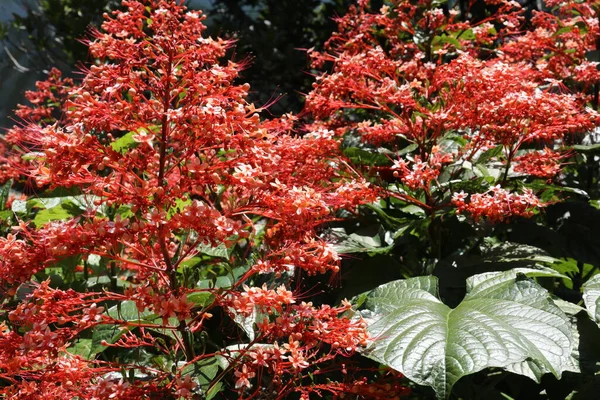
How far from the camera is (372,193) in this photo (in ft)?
5.90

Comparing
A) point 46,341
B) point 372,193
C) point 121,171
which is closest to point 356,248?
point 372,193

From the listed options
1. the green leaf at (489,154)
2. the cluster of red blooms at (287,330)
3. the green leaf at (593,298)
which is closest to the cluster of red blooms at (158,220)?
the cluster of red blooms at (287,330)

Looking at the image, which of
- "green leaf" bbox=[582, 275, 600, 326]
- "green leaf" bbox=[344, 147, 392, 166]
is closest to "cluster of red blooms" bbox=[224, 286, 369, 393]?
"green leaf" bbox=[582, 275, 600, 326]

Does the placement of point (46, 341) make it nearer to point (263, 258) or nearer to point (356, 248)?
point (263, 258)

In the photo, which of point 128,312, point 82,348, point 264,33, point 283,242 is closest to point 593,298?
point 283,242

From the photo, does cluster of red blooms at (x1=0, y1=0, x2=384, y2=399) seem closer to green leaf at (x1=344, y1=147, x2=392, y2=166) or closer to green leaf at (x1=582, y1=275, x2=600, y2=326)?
green leaf at (x1=582, y1=275, x2=600, y2=326)

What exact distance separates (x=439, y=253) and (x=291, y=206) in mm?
832

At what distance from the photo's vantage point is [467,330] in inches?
57.9

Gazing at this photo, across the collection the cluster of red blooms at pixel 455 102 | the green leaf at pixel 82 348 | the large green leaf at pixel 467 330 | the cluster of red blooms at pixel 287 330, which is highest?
the cluster of red blooms at pixel 455 102

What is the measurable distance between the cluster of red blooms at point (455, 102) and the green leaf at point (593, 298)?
0.25 meters

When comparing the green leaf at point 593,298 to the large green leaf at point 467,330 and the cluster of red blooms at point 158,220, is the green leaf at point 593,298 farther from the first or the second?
the cluster of red blooms at point 158,220

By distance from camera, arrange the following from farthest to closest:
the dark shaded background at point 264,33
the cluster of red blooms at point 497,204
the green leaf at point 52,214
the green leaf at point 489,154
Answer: the dark shaded background at point 264,33, the green leaf at point 52,214, the green leaf at point 489,154, the cluster of red blooms at point 497,204

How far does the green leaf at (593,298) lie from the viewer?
61.7 inches

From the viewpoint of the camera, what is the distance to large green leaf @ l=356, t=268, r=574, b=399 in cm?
138
